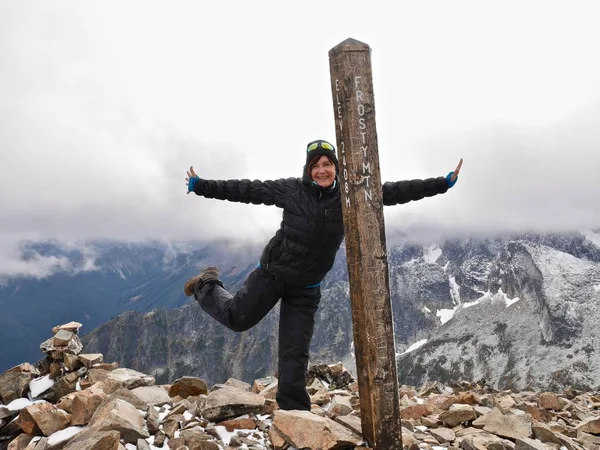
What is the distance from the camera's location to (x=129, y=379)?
10.3 metres

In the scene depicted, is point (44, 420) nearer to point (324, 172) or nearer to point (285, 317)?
point (285, 317)

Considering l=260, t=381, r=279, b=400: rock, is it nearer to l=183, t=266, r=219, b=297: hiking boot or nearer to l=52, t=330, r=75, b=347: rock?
l=183, t=266, r=219, b=297: hiking boot

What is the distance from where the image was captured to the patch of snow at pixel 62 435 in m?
6.92

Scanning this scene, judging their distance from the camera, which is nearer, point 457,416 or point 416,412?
point 457,416

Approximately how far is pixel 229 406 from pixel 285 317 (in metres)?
1.94

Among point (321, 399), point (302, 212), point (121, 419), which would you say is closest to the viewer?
point (121, 419)

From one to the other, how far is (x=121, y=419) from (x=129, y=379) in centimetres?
405

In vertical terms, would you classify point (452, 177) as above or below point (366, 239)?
above

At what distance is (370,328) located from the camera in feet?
18.5

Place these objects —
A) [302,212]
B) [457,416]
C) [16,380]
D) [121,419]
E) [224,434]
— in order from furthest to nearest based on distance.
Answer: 1. [16,380]
2. [457,416]
3. [302,212]
4. [224,434]
5. [121,419]

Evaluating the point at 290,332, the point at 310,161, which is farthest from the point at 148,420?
the point at 310,161

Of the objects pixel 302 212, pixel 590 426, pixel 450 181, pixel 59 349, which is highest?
pixel 450 181

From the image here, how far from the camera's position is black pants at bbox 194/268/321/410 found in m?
7.55

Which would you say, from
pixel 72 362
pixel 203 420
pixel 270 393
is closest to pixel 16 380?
pixel 72 362
